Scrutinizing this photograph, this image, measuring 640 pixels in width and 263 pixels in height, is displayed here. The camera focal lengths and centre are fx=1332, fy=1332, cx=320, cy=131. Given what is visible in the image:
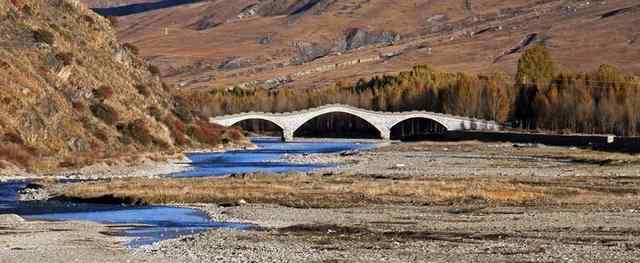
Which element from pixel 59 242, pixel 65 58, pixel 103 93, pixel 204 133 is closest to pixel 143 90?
pixel 204 133

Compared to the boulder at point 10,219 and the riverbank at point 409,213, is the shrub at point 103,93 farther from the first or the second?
the boulder at point 10,219

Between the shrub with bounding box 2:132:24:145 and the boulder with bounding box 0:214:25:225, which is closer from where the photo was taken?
the boulder with bounding box 0:214:25:225

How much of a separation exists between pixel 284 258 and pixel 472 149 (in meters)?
110

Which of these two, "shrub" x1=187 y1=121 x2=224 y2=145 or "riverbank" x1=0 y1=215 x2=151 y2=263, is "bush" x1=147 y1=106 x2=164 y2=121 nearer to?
"shrub" x1=187 y1=121 x2=224 y2=145

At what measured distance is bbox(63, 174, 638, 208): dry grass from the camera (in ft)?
206

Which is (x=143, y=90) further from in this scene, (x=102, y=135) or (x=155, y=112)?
(x=102, y=135)

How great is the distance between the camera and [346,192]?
6838 cm

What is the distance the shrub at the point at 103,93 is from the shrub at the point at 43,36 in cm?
639

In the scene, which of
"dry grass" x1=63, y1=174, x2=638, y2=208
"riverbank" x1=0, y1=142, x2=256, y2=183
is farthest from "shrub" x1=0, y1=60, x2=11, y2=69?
"dry grass" x1=63, y1=174, x2=638, y2=208

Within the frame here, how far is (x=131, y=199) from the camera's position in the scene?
65.1m

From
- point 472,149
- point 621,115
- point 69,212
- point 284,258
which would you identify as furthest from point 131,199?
point 621,115

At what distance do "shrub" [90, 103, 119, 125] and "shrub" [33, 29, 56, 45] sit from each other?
29.4ft

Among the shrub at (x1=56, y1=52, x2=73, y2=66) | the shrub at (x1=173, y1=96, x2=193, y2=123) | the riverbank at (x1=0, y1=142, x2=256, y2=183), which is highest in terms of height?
the shrub at (x1=56, y1=52, x2=73, y2=66)

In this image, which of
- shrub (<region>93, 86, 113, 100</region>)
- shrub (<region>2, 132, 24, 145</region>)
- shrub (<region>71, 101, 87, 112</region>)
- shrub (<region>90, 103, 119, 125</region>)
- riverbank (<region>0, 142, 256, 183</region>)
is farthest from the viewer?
shrub (<region>93, 86, 113, 100</region>)
